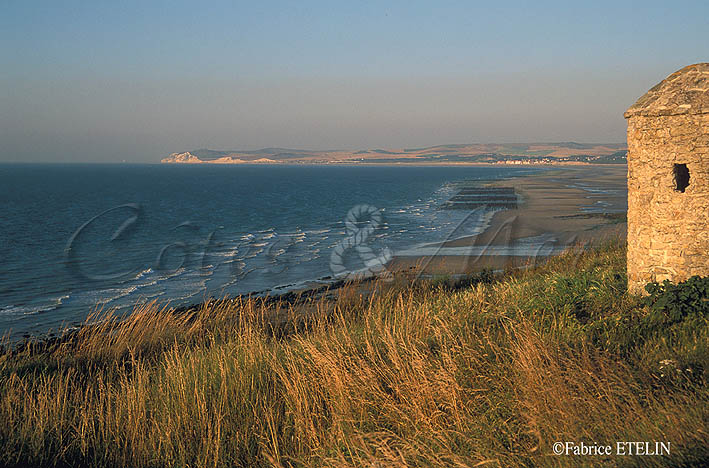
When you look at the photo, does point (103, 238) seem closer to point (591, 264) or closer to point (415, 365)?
point (591, 264)

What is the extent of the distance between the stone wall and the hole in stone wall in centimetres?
8

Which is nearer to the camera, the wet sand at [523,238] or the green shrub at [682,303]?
the green shrub at [682,303]

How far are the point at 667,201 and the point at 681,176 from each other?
20.1 inches

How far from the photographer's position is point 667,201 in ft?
26.2

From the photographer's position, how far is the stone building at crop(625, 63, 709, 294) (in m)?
7.69

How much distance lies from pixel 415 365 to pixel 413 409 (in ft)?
2.16

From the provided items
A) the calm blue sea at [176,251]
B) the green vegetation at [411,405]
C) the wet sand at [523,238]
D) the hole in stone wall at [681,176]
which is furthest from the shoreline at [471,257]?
the hole in stone wall at [681,176]

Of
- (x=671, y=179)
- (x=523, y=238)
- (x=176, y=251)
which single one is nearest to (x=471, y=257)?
(x=523, y=238)

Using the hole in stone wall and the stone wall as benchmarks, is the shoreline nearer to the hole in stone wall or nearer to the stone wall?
the stone wall

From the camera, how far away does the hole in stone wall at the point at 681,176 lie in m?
7.96

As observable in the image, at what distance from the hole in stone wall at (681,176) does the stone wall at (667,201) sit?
79 millimetres

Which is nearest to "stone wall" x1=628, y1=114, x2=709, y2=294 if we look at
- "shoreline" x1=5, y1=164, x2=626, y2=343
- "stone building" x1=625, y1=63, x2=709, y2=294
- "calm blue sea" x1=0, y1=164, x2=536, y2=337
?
"stone building" x1=625, y1=63, x2=709, y2=294

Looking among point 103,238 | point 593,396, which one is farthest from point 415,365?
point 103,238

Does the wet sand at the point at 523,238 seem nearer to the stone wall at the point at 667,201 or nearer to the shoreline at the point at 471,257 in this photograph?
the shoreline at the point at 471,257
